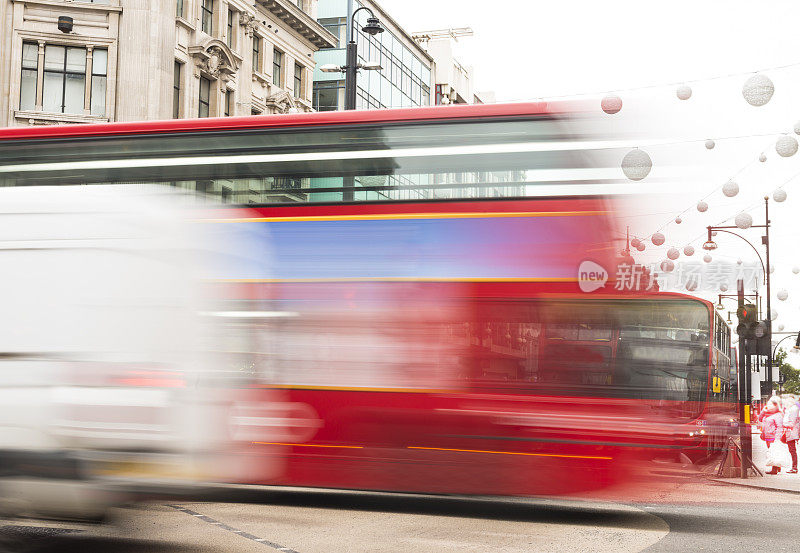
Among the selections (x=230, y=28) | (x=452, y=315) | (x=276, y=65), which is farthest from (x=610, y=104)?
(x=276, y=65)

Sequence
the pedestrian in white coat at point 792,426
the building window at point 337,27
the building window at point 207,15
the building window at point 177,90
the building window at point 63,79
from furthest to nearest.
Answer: the building window at point 337,27 < the building window at point 207,15 < the building window at point 177,90 < the building window at point 63,79 < the pedestrian in white coat at point 792,426

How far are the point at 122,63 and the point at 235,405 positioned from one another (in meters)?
21.5

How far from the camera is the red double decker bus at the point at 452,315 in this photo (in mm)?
7699

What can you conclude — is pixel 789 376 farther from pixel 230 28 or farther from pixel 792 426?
pixel 792 426

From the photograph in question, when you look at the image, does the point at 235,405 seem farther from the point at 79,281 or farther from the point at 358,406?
the point at 79,281

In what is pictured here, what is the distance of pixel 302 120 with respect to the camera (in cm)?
869

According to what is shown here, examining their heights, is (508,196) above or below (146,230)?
above

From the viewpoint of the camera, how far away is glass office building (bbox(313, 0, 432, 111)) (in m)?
40.6

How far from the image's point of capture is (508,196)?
7.95m

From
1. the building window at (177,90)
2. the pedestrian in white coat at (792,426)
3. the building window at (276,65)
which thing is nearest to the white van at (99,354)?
the pedestrian in white coat at (792,426)

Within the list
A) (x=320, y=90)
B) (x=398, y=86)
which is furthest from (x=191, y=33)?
(x=398, y=86)

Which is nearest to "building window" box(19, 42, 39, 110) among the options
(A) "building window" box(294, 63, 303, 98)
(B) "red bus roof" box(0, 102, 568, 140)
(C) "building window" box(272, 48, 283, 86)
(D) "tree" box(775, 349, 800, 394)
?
(C) "building window" box(272, 48, 283, 86)

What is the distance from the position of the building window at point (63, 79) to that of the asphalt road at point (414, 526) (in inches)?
752

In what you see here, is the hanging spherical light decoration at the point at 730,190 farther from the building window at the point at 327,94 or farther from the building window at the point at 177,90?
the building window at the point at 327,94
